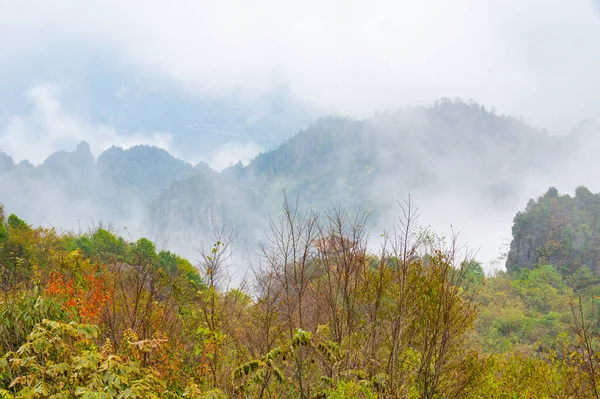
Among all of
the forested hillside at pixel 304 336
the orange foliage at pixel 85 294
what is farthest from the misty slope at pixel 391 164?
the forested hillside at pixel 304 336

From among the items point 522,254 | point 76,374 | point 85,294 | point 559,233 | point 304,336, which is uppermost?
point 559,233

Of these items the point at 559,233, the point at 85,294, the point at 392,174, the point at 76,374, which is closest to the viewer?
the point at 76,374

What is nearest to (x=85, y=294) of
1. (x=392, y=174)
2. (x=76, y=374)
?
(x=76, y=374)

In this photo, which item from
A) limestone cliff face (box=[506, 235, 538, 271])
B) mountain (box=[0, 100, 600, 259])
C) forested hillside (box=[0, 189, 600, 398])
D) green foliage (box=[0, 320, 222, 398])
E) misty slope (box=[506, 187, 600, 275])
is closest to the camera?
green foliage (box=[0, 320, 222, 398])

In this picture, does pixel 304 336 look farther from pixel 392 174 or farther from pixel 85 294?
pixel 392 174

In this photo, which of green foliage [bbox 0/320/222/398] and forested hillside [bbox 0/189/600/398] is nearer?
green foliage [bbox 0/320/222/398]

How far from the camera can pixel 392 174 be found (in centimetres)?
17300

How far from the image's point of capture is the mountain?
16500cm

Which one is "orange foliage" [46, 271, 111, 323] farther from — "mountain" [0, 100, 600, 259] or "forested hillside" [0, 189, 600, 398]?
"mountain" [0, 100, 600, 259]

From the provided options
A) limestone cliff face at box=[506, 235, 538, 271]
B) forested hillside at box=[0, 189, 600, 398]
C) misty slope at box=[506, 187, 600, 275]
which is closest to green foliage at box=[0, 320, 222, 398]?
forested hillside at box=[0, 189, 600, 398]

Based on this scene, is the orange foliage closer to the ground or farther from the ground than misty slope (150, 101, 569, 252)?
closer to the ground

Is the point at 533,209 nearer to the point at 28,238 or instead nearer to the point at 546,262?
the point at 546,262

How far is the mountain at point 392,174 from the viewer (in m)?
165

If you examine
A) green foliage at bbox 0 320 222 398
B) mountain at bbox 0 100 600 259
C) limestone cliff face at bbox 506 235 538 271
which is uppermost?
mountain at bbox 0 100 600 259
